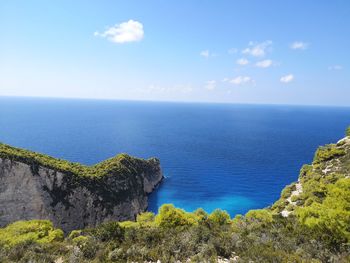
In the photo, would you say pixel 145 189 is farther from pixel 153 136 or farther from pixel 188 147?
pixel 153 136

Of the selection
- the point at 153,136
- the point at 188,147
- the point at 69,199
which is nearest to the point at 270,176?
the point at 188,147

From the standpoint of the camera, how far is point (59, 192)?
4841 cm

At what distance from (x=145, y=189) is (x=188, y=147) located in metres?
60.8

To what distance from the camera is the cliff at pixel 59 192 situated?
45344 mm

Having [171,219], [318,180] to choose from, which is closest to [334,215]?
[171,219]

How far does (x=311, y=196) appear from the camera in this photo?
1310 inches

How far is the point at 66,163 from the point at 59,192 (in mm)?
8830

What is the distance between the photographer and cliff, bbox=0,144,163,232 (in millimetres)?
45344

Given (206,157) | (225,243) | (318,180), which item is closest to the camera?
(225,243)

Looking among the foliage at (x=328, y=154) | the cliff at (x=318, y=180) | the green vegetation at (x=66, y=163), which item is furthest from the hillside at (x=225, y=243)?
the green vegetation at (x=66, y=163)

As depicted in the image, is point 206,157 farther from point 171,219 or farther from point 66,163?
point 171,219

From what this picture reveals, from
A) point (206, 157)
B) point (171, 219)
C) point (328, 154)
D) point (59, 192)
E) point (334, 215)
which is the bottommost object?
point (206, 157)

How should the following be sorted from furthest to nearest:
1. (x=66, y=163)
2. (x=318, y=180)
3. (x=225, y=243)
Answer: (x=66, y=163), (x=318, y=180), (x=225, y=243)

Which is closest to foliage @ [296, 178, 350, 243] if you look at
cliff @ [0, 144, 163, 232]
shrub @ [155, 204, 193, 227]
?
shrub @ [155, 204, 193, 227]
